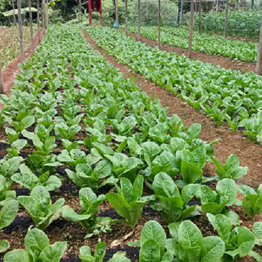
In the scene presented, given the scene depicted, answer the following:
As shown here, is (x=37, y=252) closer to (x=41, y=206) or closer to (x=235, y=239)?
(x=41, y=206)

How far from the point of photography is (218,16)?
80.7 feet

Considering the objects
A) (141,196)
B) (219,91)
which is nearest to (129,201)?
(141,196)

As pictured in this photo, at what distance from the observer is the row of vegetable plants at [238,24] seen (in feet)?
67.2

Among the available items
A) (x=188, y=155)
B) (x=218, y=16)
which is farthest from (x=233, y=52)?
(x=218, y=16)

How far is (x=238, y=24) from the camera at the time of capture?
21.9 metres

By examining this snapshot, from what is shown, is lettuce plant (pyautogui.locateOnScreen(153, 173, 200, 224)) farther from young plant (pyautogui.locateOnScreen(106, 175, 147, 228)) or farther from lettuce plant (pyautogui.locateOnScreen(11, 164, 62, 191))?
lettuce plant (pyautogui.locateOnScreen(11, 164, 62, 191))

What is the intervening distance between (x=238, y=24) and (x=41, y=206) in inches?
888

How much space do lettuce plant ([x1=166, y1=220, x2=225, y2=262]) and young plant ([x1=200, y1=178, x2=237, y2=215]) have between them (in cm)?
48

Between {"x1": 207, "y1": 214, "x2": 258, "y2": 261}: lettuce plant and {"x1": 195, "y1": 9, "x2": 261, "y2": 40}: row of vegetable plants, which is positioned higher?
{"x1": 195, "y1": 9, "x2": 261, "y2": 40}: row of vegetable plants

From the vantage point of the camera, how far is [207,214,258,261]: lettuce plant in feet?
6.92

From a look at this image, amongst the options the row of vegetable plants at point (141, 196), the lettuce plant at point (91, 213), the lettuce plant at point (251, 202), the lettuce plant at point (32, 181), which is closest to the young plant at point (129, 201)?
the row of vegetable plants at point (141, 196)

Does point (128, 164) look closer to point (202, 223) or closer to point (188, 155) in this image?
point (188, 155)

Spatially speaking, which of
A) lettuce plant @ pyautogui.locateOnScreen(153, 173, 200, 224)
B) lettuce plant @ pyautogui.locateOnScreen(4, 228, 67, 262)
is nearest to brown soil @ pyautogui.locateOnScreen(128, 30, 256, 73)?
lettuce plant @ pyautogui.locateOnScreen(153, 173, 200, 224)

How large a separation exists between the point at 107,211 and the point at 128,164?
0.49 meters
